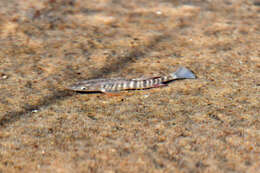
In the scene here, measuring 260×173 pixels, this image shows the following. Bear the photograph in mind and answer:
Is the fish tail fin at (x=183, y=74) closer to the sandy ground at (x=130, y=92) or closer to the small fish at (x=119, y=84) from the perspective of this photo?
the small fish at (x=119, y=84)

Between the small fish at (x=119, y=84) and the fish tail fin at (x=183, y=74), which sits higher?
the fish tail fin at (x=183, y=74)

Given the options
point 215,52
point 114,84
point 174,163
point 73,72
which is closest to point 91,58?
point 73,72

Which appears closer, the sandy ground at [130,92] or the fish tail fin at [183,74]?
the sandy ground at [130,92]

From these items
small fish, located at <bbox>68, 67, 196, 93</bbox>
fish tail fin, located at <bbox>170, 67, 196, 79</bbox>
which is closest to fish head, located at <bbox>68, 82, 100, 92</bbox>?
small fish, located at <bbox>68, 67, 196, 93</bbox>

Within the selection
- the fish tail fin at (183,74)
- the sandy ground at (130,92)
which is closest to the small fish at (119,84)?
the fish tail fin at (183,74)

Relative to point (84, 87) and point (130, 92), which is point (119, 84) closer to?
point (130, 92)

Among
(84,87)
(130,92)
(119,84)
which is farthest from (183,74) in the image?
(84,87)

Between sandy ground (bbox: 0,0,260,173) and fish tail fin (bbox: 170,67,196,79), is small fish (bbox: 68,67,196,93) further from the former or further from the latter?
sandy ground (bbox: 0,0,260,173)
